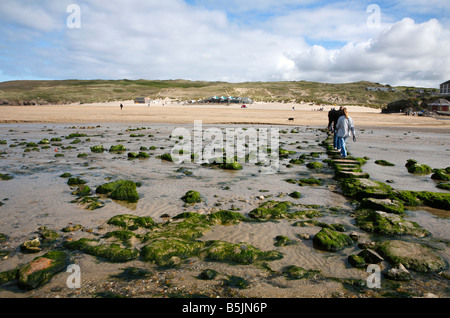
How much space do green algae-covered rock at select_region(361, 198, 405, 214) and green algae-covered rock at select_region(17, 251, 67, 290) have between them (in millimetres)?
7925

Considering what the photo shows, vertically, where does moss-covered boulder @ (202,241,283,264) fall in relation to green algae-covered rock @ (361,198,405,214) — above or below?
below

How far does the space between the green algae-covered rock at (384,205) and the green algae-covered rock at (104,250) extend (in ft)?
21.7

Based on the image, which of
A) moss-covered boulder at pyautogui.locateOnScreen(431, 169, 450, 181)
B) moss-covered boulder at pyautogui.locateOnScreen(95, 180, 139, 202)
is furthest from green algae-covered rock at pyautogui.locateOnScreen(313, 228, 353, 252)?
moss-covered boulder at pyautogui.locateOnScreen(431, 169, 450, 181)

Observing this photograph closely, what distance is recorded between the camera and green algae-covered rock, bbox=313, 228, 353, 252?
6.20 meters

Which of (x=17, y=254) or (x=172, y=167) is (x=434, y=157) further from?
(x=17, y=254)

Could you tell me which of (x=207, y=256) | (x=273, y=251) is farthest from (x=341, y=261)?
(x=207, y=256)

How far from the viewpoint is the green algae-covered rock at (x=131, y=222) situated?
23.6 ft

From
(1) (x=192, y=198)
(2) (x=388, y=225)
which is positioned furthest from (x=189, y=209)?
(2) (x=388, y=225)

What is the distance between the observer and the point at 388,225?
7.14 meters

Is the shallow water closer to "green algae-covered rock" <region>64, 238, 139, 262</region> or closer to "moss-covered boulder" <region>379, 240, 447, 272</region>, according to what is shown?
"moss-covered boulder" <region>379, 240, 447, 272</region>

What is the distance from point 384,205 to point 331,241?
3127mm
